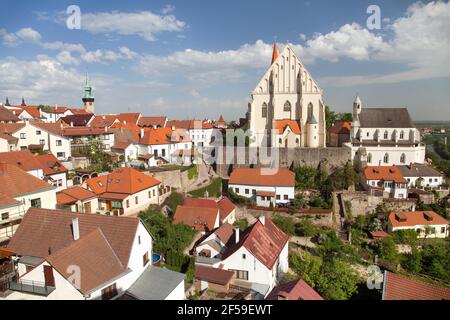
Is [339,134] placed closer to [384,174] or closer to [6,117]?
[384,174]

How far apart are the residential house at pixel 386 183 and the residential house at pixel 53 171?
2283 cm

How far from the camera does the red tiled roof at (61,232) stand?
11.0m

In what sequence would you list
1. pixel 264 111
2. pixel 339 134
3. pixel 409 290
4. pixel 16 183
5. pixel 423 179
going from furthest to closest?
pixel 339 134
pixel 264 111
pixel 423 179
pixel 16 183
pixel 409 290

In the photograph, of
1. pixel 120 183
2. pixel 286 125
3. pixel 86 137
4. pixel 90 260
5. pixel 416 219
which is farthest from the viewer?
pixel 286 125

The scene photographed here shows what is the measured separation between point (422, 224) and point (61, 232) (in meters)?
23.7

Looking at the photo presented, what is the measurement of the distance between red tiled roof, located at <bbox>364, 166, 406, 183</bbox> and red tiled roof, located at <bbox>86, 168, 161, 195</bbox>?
60.2ft

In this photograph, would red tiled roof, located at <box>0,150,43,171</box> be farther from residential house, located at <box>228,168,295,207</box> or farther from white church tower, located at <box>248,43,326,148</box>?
white church tower, located at <box>248,43,326,148</box>

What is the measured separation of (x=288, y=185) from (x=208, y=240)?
993 cm

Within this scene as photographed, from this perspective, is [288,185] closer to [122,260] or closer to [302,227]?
[302,227]

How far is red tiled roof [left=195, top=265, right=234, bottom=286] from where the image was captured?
13359mm

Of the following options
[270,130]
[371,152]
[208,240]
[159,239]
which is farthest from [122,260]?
[371,152]

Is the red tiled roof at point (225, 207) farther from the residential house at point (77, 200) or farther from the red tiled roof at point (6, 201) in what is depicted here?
the red tiled roof at point (6, 201)

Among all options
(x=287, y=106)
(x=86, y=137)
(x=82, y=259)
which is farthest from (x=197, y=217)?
(x=287, y=106)

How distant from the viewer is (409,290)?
10547 mm
